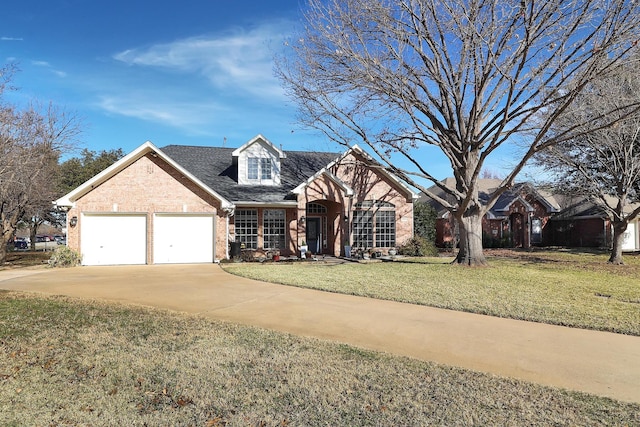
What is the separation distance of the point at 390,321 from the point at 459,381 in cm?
313

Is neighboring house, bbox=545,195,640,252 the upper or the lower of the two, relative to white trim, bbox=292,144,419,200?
lower

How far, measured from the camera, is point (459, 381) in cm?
507

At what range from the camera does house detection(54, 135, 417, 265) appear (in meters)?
18.6

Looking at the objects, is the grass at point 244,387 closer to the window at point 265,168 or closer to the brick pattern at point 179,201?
the brick pattern at point 179,201

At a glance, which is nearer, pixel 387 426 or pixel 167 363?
pixel 387 426

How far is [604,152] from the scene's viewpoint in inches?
842

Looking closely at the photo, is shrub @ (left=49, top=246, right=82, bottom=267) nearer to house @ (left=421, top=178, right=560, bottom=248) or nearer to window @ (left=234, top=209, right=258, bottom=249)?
window @ (left=234, top=209, right=258, bottom=249)

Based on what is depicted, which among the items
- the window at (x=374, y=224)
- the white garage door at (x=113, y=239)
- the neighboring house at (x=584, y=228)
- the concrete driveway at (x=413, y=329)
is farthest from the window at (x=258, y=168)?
the neighboring house at (x=584, y=228)

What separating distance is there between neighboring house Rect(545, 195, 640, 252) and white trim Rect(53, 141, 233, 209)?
25743 mm

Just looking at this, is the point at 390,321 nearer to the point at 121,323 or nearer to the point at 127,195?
the point at 121,323

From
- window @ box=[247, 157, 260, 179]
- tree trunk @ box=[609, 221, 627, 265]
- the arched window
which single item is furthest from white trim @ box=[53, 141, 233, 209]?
tree trunk @ box=[609, 221, 627, 265]

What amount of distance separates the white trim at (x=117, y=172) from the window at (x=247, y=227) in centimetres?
197

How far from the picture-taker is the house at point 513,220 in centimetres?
3020

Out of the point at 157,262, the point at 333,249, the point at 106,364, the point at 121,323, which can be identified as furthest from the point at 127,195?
the point at 106,364
